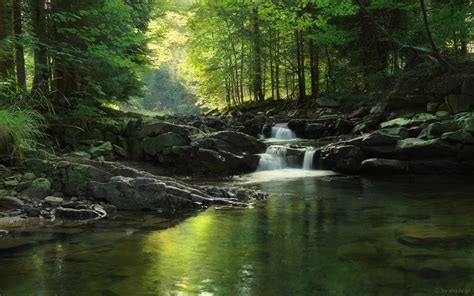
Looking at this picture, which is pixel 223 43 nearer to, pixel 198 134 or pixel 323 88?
pixel 323 88

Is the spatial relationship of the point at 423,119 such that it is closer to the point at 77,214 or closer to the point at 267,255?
the point at 267,255

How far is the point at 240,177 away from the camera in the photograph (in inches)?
494

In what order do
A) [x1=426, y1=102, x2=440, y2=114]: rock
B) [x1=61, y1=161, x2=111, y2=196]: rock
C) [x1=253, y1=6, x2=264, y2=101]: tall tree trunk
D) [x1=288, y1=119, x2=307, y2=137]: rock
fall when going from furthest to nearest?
[x1=253, y1=6, x2=264, y2=101]: tall tree trunk → [x1=288, y1=119, x2=307, y2=137]: rock → [x1=426, y1=102, x2=440, y2=114]: rock → [x1=61, y1=161, x2=111, y2=196]: rock

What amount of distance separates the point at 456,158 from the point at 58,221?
10282mm

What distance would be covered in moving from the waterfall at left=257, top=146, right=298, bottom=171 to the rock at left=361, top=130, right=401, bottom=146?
2.33 metres

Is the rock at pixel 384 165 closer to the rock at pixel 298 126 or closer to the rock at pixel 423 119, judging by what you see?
the rock at pixel 423 119

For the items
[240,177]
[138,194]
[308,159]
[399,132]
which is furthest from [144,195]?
[399,132]

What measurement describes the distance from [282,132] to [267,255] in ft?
43.6

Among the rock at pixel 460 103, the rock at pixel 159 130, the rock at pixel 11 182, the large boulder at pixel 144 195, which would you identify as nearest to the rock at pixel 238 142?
the rock at pixel 159 130

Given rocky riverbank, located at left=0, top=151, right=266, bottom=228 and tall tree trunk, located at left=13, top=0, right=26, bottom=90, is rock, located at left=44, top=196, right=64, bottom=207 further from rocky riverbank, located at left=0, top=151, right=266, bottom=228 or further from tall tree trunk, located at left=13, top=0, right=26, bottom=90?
tall tree trunk, located at left=13, top=0, right=26, bottom=90

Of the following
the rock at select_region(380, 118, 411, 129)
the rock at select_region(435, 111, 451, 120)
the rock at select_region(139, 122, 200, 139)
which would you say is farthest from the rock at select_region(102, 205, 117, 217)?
the rock at select_region(435, 111, 451, 120)

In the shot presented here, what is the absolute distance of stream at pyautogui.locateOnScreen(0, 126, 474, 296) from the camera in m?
4.22

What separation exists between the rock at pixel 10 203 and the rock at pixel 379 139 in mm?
9302

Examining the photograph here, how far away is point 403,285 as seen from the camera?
13.5 feet
